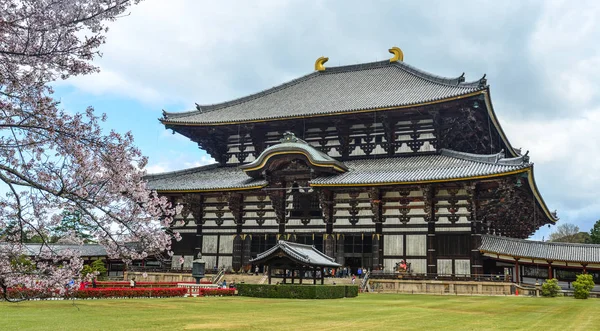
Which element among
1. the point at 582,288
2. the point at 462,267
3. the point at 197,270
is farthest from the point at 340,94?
the point at 582,288

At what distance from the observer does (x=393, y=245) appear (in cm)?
3550

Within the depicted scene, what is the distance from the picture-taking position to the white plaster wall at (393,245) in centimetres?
3528

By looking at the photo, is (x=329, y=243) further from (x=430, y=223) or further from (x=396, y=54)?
(x=396, y=54)

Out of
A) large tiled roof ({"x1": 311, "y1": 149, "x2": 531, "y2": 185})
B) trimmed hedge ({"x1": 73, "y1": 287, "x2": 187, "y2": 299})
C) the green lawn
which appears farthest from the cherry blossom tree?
large tiled roof ({"x1": 311, "y1": 149, "x2": 531, "y2": 185})

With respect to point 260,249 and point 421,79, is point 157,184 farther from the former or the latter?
point 421,79

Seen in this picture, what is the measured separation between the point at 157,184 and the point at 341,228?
15905 mm

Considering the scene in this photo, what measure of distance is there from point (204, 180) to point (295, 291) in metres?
19.0

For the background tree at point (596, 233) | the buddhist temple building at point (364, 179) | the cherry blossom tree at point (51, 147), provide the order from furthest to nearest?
the background tree at point (596, 233), the buddhist temple building at point (364, 179), the cherry blossom tree at point (51, 147)

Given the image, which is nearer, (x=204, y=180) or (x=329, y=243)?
(x=329, y=243)

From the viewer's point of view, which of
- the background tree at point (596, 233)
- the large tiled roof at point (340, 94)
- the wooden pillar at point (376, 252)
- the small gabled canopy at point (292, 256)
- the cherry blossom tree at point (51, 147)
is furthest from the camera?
the background tree at point (596, 233)

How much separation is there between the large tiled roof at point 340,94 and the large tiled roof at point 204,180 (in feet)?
14.3

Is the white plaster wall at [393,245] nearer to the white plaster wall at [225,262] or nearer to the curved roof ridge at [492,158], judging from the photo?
the curved roof ridge at [492,158]

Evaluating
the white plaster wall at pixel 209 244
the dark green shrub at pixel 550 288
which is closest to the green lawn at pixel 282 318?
the dark green shrub at pixel 550 288

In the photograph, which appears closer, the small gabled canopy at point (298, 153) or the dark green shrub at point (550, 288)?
the dark green shrub at point (550, 288)
